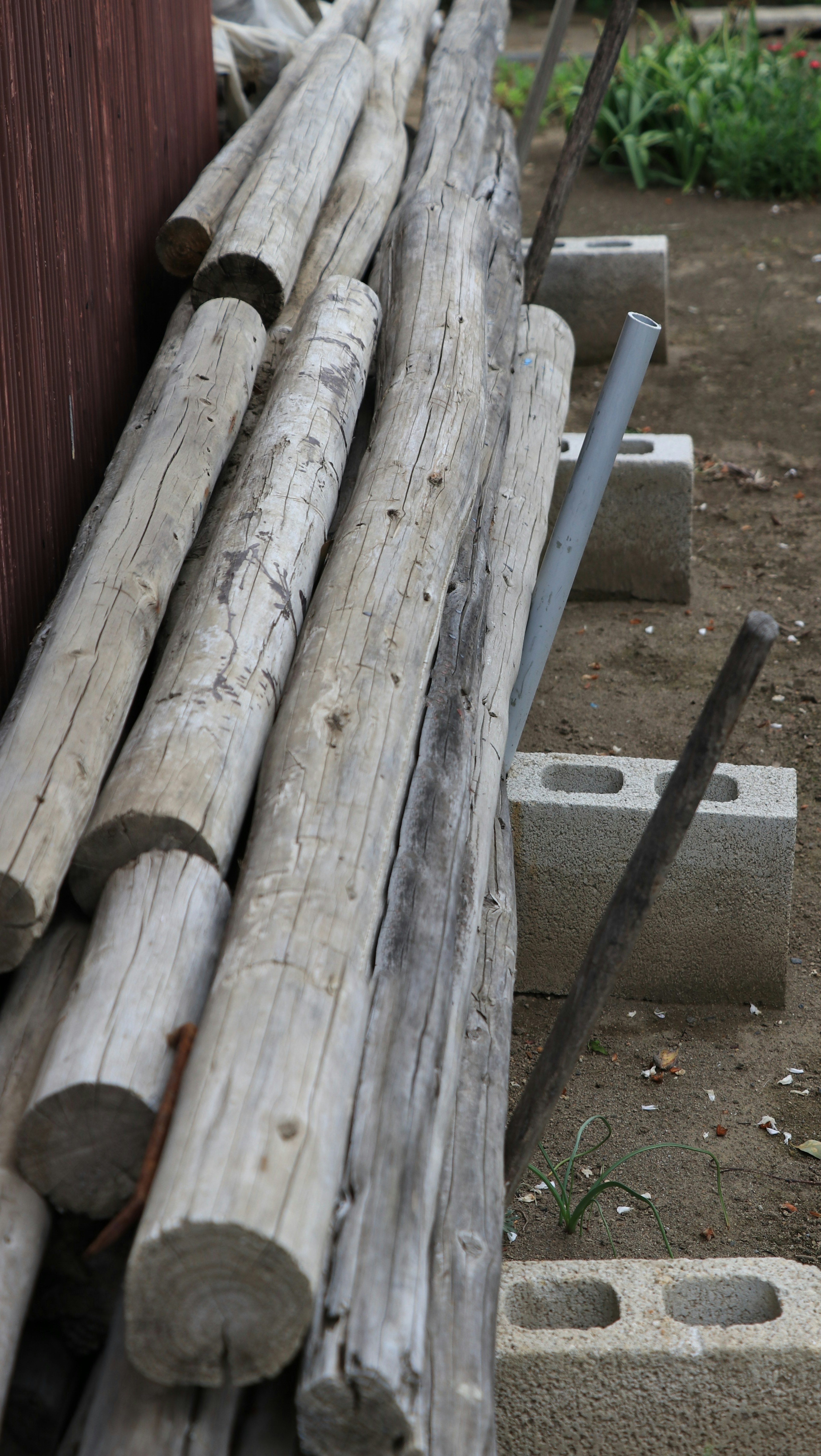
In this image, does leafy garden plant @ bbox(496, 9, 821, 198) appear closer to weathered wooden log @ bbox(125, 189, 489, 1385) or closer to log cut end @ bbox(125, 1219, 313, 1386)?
weathered wooden log @ bbox(125, 189, 489, 1385)

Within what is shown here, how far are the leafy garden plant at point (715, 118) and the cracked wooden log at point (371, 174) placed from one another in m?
3.46

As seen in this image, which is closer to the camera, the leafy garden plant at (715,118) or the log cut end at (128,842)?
the log cut end at (128,842)

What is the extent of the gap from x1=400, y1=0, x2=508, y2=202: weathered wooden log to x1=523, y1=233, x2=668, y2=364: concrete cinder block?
0.95m

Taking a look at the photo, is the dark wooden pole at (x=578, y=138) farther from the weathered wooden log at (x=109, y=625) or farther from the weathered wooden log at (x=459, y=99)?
the weathered wooden log at (x=109, y=625)

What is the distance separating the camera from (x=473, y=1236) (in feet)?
5.72

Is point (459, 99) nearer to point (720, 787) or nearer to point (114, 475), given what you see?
point (114, 475)

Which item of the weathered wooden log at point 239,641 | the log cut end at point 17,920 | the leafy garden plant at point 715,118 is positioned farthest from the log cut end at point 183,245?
the leafy garden plant at point 715,118

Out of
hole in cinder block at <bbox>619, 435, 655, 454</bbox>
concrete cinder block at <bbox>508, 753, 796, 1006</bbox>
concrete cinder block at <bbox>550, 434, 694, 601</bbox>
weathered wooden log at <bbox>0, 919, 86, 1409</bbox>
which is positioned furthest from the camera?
hole in cinder block at <bbox>619, 435, 655, 454</bbox>

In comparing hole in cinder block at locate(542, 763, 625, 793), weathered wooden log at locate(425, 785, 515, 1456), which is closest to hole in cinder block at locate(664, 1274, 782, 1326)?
weathered wooden log at locate(425, 785, 515, 1456)

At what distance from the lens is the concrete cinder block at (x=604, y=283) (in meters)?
6.30

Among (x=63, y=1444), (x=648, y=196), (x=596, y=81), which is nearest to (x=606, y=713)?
(x=596, y=81)

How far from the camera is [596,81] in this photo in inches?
166

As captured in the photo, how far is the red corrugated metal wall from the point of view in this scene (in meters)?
2.45

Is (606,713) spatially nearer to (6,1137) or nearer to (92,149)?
(92,149)
